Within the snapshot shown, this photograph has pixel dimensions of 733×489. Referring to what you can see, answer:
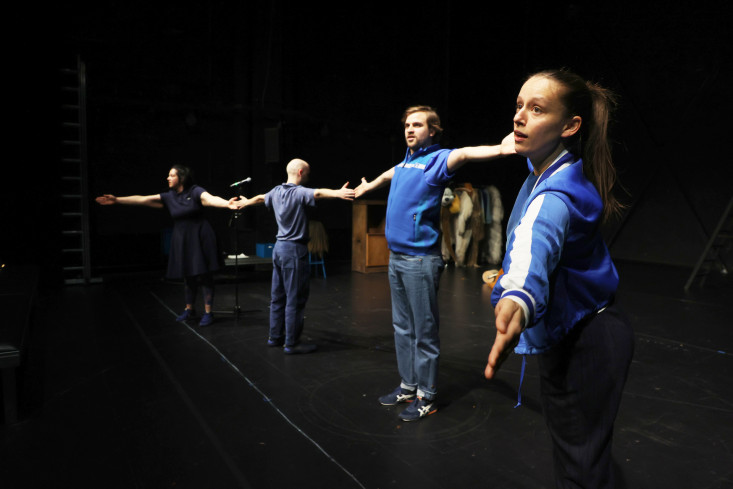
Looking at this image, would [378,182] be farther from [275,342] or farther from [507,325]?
[507,325]

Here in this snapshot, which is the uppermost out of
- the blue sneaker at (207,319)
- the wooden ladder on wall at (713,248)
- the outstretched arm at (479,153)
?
the outstretched arm at (479,153)

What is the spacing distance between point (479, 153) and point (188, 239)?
9.72 feet

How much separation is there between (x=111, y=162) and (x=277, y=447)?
5703mm

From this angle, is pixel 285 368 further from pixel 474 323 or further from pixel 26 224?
pixel 26 224

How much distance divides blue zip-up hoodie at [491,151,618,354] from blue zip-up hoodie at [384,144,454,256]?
133cm

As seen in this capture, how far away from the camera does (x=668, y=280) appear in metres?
7.00

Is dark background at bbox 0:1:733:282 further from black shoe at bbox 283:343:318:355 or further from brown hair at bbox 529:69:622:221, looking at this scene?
brown hair at bbox 529:69:622:221

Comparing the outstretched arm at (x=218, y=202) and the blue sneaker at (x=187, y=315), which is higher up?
the outstretched arm at (x=218, y=202)

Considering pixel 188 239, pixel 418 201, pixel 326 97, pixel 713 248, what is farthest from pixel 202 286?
pixel 713 248

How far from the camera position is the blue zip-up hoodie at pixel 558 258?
95 centimetres

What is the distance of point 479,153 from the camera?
2.24m

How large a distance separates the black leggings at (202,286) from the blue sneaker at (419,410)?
8.28 ft

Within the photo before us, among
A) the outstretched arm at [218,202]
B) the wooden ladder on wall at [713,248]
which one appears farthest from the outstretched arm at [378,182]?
the wooden ladder on wall at [713,248]

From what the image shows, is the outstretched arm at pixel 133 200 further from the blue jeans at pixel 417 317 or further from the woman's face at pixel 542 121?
the woman's face at pixel 542 121
